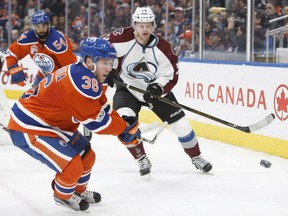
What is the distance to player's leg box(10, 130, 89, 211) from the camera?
3.19m

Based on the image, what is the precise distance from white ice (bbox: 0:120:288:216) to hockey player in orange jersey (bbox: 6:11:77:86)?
670 mm

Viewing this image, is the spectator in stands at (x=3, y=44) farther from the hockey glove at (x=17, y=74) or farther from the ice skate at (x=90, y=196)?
the ice skate at (x=90, y=196)

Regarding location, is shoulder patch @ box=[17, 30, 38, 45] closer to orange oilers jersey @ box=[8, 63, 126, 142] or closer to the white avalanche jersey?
the white avalanche jersey

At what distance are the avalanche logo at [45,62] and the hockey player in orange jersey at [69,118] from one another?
1.78 metres

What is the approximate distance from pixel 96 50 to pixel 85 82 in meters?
0.18

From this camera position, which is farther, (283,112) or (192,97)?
(192,97)

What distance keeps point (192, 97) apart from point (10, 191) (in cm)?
293

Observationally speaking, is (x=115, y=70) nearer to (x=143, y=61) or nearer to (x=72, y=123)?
(x=143, y=61)

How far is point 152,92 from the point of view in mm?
4223

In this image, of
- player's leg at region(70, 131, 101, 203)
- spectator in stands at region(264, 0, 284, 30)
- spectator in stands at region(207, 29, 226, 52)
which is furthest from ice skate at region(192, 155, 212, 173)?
spectator in stands at region(207, 29, 226, 52)

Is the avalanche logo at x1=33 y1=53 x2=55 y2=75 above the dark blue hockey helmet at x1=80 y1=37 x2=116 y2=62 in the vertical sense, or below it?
below

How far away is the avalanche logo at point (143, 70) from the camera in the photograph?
445 centimetres

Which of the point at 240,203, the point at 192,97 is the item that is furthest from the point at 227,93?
the point at 240,203

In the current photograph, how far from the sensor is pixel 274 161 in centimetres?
504
